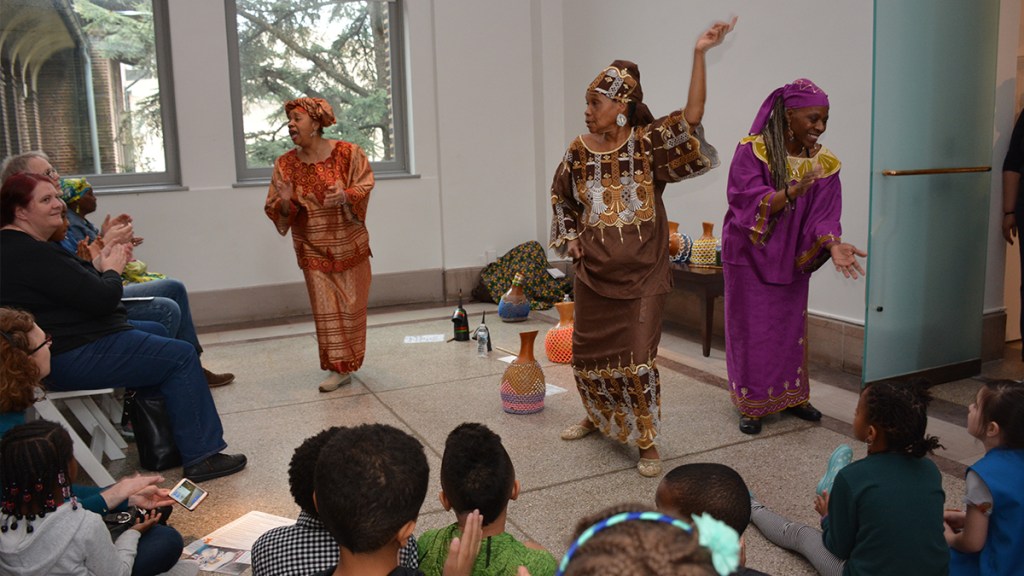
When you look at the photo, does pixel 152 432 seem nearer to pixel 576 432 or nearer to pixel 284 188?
pixel 284 188

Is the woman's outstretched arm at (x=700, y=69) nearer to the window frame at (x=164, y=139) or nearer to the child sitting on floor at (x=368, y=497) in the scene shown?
the child sitting on floor at (x=368, y=497)

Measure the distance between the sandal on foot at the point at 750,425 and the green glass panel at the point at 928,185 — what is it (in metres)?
0.67

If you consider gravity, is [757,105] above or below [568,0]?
below

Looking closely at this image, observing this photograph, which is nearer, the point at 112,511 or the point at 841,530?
the point at 841,530

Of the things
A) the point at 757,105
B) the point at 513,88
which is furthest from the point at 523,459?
the point at 513,88

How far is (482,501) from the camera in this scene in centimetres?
202

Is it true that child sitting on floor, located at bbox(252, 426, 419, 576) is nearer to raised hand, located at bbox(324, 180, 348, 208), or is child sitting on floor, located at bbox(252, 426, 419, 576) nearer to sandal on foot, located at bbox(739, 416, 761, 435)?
sandal on foot, located at bbox(739, 416, 761, 435)

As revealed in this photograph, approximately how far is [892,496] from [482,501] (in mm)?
1057

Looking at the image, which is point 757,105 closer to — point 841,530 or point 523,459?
point 523,459

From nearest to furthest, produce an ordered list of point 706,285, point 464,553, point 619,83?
point 464,553 < point 619,83 < point 706,285

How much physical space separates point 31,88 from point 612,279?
5.12 m

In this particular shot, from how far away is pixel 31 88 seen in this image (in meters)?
6.36

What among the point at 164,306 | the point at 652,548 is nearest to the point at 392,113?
the point at 164,306

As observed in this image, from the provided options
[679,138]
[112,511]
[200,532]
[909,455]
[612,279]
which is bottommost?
[200,532]
